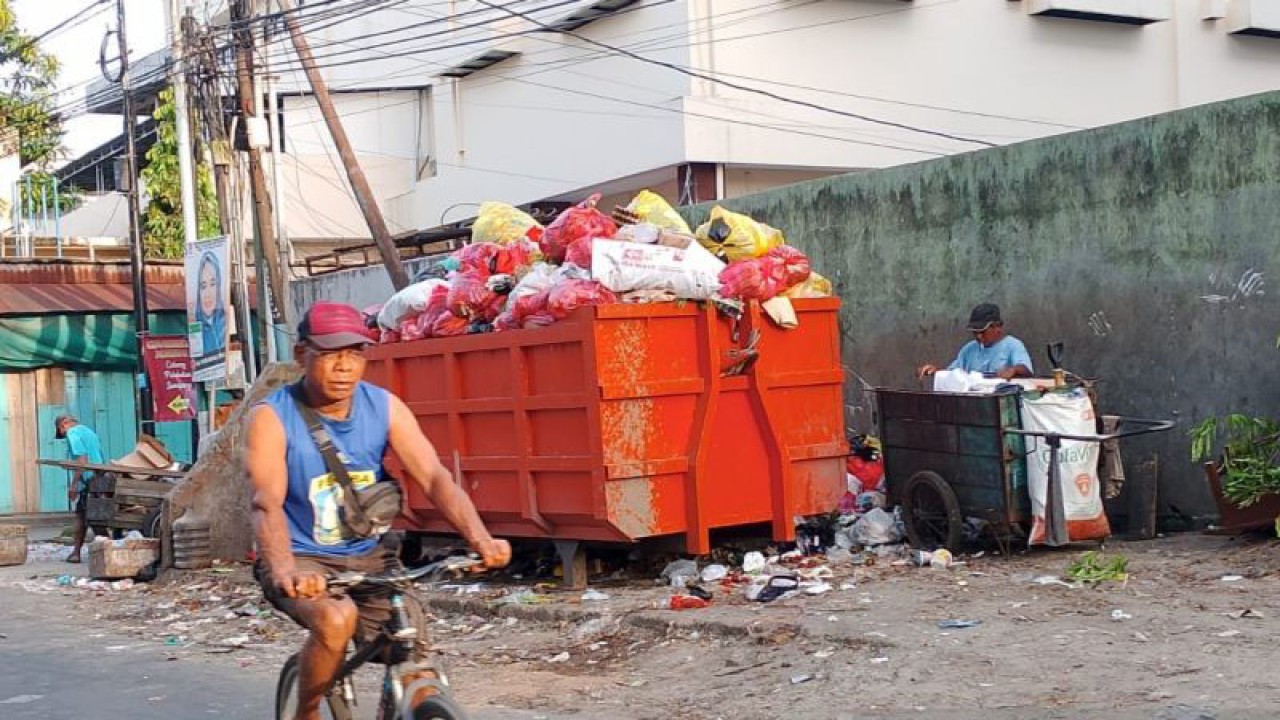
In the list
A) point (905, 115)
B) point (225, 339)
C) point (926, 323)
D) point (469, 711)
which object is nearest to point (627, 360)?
point (469, 711)

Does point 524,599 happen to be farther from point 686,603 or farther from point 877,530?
point 877,530

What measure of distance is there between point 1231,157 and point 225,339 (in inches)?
467

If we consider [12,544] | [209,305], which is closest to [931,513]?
[12,544]

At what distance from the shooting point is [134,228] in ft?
65.4

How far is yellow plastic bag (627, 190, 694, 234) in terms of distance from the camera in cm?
989

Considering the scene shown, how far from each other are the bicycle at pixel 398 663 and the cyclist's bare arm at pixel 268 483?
195 mm

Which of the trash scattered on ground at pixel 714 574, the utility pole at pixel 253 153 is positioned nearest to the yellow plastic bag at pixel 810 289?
the trash scattered on ground at pixel 714 574

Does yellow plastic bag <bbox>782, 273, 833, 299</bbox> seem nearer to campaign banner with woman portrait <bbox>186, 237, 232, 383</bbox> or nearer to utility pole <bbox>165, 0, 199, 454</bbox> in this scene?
campaign banner with woman portrait <bbox>186, 237, 232, 383</bbox>

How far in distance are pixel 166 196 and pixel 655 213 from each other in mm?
18403

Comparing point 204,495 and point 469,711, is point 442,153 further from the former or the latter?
point 469,711

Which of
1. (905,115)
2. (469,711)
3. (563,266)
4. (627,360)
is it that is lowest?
(469,711)

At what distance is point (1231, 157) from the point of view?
29.6 feet

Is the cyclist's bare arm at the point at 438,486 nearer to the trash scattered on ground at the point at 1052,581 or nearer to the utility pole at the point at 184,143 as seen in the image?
the trash scattered on ground at the point at 1052,581

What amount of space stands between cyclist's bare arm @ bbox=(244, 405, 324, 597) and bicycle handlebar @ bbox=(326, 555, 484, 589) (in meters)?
0.14
